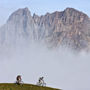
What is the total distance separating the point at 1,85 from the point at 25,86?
486 cm

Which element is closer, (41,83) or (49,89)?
(49,89)

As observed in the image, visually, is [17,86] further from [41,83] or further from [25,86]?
[41,83]

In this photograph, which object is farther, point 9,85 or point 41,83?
point 41,83

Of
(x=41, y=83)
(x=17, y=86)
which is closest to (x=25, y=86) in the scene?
(x=17, y=86)

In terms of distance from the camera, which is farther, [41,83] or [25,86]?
[41,83]

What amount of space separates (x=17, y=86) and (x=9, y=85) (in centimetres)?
212

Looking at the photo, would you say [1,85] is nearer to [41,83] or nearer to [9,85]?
[9,85]

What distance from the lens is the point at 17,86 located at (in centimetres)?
7250

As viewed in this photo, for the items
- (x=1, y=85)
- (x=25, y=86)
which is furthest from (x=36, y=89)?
(x=1, y=85)

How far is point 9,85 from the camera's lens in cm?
7375

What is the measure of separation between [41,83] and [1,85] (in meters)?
10.1

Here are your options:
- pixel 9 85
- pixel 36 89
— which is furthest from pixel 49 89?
pixel 9 85

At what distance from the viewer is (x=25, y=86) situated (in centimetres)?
7344

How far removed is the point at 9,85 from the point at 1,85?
1608mm
